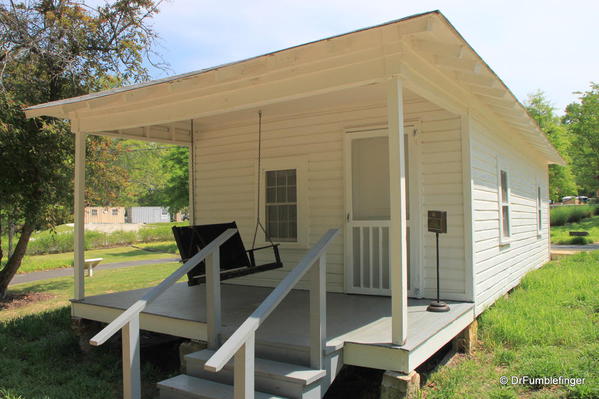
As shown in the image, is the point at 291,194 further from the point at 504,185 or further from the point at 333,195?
the point at 504,185

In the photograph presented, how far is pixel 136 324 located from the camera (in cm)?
333

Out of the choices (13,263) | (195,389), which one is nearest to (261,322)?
(195,389)

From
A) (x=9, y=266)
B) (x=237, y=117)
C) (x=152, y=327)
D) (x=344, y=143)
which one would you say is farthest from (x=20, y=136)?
(x=344, y=143)

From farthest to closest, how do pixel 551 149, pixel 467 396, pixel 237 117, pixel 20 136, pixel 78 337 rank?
1. pixel 551 149
2. pixel 20 136
3. pixel 237 117
4. pixel 78 337
5. pixel 467 396

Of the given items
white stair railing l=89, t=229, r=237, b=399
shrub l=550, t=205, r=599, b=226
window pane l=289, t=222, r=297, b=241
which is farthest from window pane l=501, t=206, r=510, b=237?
shrub l=550, t=205, r=599, b=226

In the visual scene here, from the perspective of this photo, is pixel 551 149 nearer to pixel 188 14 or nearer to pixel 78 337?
pixel 188 14

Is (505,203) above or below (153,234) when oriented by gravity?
above

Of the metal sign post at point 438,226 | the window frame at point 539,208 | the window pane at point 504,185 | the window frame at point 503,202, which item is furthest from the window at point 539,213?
the metal sign post at point 438,226

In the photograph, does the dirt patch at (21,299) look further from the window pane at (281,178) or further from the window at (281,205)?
the window pane at (281,178)

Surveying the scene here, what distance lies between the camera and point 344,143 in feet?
18.7

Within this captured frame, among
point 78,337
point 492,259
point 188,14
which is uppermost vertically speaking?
point 188,14

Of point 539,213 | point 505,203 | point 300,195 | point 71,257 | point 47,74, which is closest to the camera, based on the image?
point 300,195

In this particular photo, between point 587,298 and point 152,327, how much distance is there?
5522 mm

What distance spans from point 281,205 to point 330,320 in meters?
2.42
